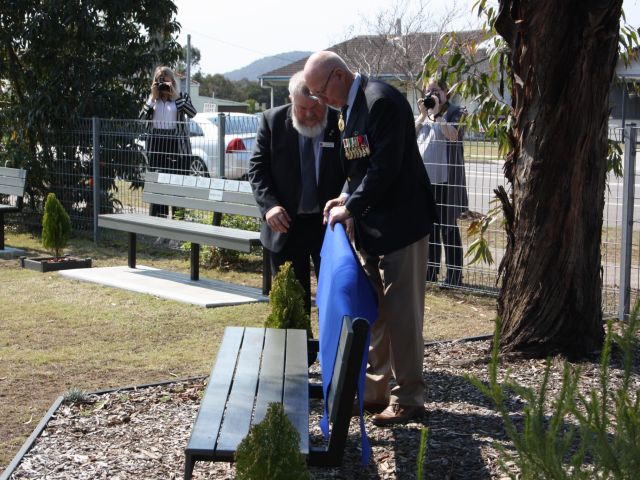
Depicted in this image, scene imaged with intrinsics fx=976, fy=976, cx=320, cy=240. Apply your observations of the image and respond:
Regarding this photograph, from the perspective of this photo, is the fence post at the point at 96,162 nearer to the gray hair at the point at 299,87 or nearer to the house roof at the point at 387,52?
the gray hair at the point at 299,87

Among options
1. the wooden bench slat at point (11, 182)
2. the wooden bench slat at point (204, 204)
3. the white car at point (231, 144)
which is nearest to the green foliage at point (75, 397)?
the wooden bench slat at point (204, 204)

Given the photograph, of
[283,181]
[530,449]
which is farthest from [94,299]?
[530,449]

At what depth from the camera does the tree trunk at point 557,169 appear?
6.10 metres

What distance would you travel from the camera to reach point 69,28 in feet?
46.0

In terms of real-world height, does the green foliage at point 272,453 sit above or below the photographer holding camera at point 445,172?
below

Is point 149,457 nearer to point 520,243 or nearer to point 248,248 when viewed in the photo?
point 520,243

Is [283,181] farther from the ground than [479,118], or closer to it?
closer to it

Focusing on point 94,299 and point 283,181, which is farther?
point 94,299

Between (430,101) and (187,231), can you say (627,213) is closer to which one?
(430,101)

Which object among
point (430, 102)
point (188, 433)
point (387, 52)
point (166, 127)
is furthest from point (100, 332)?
point (387, 52)

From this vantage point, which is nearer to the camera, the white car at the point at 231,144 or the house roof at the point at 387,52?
the white car at the point at 231,144

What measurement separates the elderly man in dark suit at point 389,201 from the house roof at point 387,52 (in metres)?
31.8

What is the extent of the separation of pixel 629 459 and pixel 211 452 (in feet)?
5.46

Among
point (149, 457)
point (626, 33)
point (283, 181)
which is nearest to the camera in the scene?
point (149, 457)
